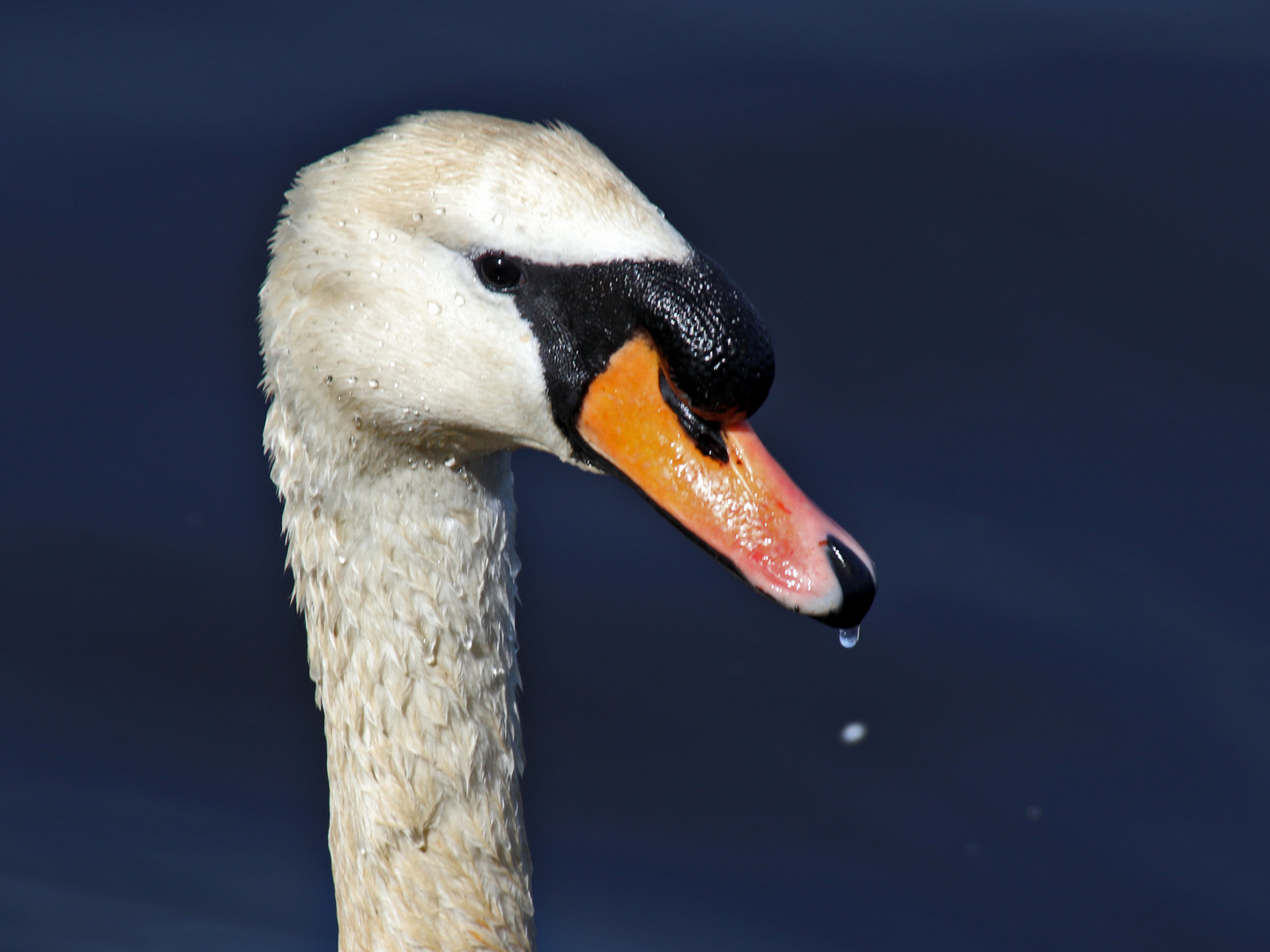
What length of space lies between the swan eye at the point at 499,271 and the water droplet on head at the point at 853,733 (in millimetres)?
3028

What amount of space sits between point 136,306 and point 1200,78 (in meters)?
4.31

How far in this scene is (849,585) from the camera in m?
2.75

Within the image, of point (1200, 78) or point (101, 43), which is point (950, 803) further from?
point (101, 43)

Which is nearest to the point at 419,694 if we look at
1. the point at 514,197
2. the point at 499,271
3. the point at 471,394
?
the point at 471,394

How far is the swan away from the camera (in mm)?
2688

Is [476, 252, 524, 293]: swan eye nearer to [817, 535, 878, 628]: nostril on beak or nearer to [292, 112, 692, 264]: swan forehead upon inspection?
[292, 112, 692, 264]: swan forehead

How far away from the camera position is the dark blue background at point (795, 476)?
520cm

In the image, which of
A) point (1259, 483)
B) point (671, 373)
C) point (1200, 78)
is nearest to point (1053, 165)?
point (1200, 78)

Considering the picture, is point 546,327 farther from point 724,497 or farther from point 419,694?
point 419,694

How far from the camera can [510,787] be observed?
340cm

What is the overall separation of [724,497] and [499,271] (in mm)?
534

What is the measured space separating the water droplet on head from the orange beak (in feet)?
8.79

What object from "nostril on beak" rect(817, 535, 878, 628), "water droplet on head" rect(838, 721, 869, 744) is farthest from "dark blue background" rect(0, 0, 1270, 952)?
"nostril on beak" rect(817, 535, 878, 628)

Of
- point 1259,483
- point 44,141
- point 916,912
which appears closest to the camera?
point 916,912
